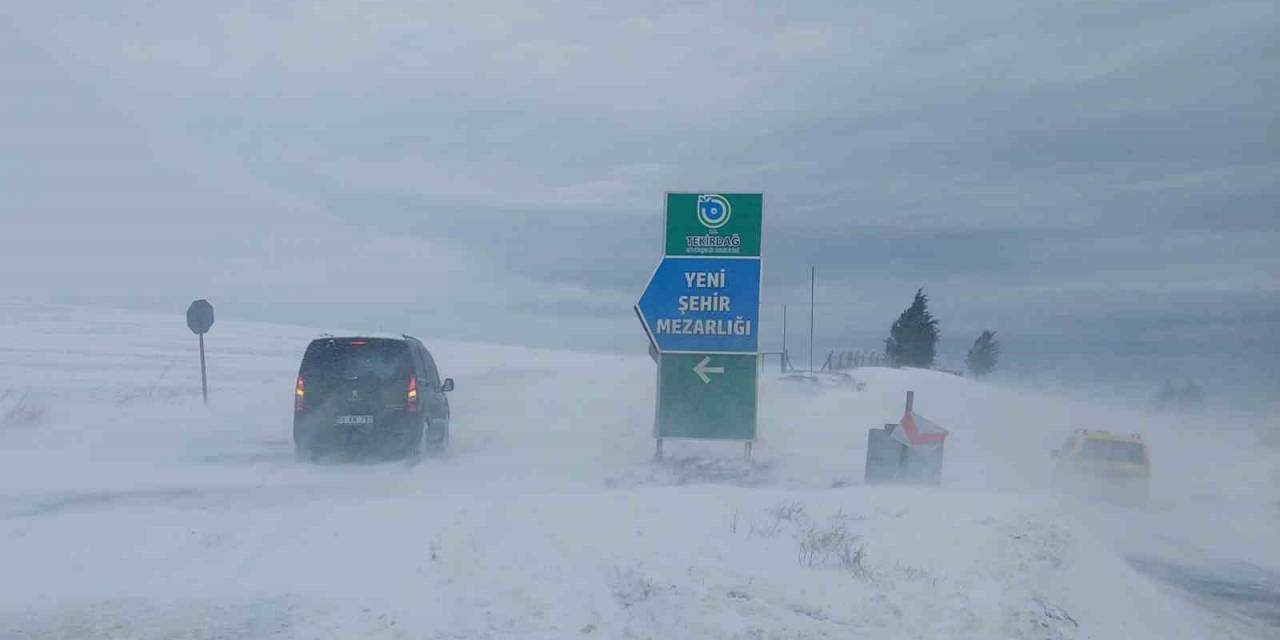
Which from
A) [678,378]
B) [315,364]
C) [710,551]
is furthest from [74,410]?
[710,551]

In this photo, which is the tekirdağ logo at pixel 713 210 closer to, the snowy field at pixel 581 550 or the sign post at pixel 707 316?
the sign post at pixel 707 316

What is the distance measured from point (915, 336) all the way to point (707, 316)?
57198mm

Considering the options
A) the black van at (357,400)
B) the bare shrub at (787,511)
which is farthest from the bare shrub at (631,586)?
the black van at (357,400)

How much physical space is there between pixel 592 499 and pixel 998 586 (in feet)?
13.9

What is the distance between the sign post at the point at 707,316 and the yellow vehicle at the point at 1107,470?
746 centimetres

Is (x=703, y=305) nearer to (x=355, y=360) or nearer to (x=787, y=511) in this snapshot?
(x=355, y=360)

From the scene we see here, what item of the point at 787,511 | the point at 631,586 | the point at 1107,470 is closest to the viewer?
the point at 631,586

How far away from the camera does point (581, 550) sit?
9320 millimetres

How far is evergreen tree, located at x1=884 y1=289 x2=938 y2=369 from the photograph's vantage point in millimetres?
72688

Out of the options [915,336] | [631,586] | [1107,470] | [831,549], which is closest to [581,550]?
[631,586]

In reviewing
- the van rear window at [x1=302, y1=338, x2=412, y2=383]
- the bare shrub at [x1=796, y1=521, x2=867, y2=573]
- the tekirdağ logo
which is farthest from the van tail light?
the bare shrub at [x1=796, y1=521, x2=867, y2=573]

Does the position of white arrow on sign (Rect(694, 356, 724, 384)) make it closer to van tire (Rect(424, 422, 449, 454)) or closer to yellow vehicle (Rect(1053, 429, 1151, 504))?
van tire (Rect(424, 422, 449, 454))

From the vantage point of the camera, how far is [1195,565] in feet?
45.9

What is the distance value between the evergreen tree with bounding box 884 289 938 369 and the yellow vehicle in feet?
164
